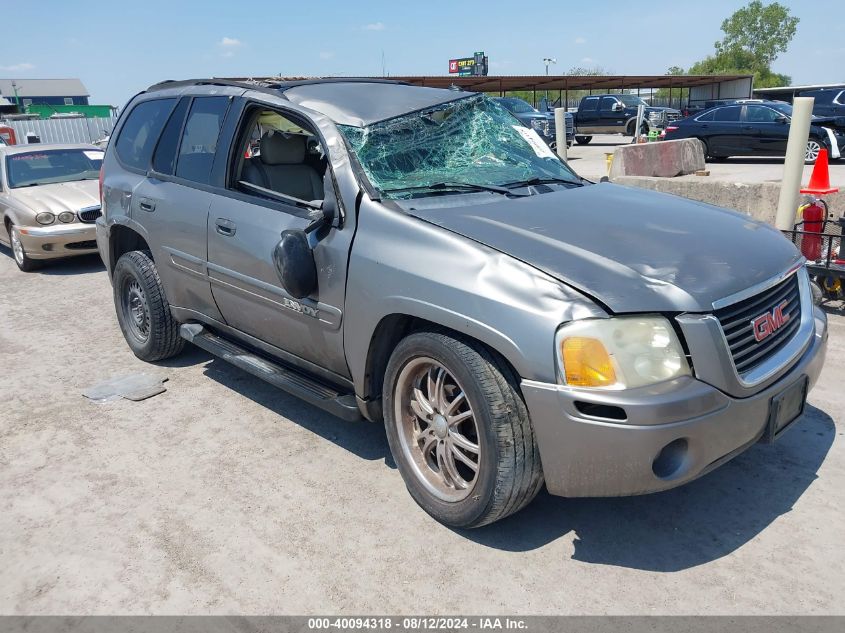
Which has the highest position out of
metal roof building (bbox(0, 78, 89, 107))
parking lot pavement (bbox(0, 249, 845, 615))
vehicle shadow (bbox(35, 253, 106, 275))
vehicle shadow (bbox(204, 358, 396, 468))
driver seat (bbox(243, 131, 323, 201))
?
metal roof building (bbox(0, 78, 89, 107))

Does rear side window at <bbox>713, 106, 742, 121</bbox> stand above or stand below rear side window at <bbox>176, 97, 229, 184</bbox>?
above

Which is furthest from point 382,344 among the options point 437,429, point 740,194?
point 740,194

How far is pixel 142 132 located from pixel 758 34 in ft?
387

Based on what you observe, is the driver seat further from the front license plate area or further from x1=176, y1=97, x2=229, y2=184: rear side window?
the front license plate area

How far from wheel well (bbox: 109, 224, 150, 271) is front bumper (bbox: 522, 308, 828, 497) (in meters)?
3.67

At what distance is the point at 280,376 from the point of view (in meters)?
3.93

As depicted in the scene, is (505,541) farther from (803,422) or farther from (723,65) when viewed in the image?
(723,65)

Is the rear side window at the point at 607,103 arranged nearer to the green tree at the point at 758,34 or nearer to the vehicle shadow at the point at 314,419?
the vehicle shadow at the point at 314,419

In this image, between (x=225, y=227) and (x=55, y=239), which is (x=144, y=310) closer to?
(x=225, y=227)

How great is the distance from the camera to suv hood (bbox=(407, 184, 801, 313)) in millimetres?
2678

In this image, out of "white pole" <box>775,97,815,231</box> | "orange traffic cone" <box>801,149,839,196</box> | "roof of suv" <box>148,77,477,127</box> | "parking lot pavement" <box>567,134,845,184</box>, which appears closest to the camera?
"roof of suv" <box>148,77,477,127</box>

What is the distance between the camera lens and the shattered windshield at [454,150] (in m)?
3.63

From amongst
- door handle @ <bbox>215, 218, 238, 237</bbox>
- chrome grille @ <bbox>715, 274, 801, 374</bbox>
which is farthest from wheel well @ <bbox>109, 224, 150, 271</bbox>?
chrome grille @ <bbox>715, 274, 801, 374</bbox>
